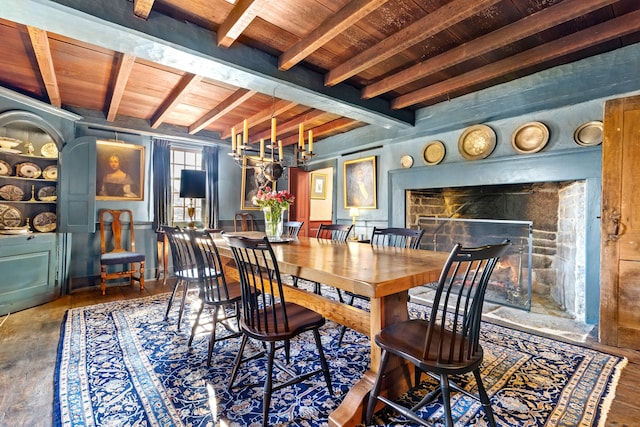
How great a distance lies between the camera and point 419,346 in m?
1.36

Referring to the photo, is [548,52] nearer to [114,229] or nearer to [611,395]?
[611,395]

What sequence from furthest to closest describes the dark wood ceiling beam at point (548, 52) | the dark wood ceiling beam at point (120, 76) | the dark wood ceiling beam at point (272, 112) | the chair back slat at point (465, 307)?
the dark wood ceiling beam at point (272, 112)
the dark wood ceiling beam at point (120, 76)
the dark wood ceiling beam at point (548, 52)
the chair back slat at point (465, 307)

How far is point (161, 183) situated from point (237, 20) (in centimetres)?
346

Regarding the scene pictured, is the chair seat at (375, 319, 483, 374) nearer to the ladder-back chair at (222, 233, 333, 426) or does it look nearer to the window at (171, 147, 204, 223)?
the ladder-back chair at (222, 233, 333, 426)

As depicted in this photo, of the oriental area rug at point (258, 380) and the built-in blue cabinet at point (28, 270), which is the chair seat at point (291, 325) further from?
the built-in blue cabinet at point (28, 270)

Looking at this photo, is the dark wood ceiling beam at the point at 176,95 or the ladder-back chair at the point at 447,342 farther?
the dark wood ceiling beam at the point at 176,95

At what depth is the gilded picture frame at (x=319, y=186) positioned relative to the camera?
7.66m

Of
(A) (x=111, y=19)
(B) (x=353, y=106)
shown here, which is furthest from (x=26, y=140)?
(B) (x=353, y=106)

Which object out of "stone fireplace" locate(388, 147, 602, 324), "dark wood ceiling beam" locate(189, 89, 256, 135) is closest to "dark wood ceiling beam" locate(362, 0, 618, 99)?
"stone fireplace" locate(388, 147, 602, 324)

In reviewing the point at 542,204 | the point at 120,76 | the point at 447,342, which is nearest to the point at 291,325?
the point at 447,342

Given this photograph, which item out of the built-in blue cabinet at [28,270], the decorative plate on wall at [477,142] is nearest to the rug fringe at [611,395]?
the decorative plate on wall at [477,142]

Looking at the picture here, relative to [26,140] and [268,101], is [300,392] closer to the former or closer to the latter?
[268,101]

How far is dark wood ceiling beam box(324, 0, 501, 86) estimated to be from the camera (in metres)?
1.87

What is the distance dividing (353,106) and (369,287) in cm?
253
